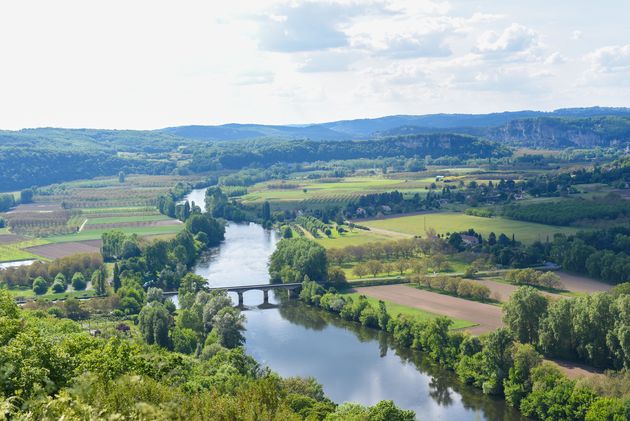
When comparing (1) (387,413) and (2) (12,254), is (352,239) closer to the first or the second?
(2) (12,254)

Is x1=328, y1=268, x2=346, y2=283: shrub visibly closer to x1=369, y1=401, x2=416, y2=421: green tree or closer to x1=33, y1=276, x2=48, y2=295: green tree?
x1=33, y1=276, x2=48, y2=295: green tree

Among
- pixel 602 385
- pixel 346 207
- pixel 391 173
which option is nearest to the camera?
pixel 602 385

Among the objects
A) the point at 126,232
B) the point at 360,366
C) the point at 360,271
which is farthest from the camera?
the point at 126,232

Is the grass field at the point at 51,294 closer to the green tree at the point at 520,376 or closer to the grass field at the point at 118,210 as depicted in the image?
the green tree at the point at 520,376

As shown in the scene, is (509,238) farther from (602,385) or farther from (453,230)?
(602,385)

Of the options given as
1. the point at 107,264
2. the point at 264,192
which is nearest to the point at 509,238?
the point at 107,264

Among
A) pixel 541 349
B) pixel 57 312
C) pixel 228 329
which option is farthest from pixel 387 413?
pixel 57 312

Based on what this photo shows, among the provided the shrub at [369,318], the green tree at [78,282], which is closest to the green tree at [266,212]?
the green tree at [78,282]
